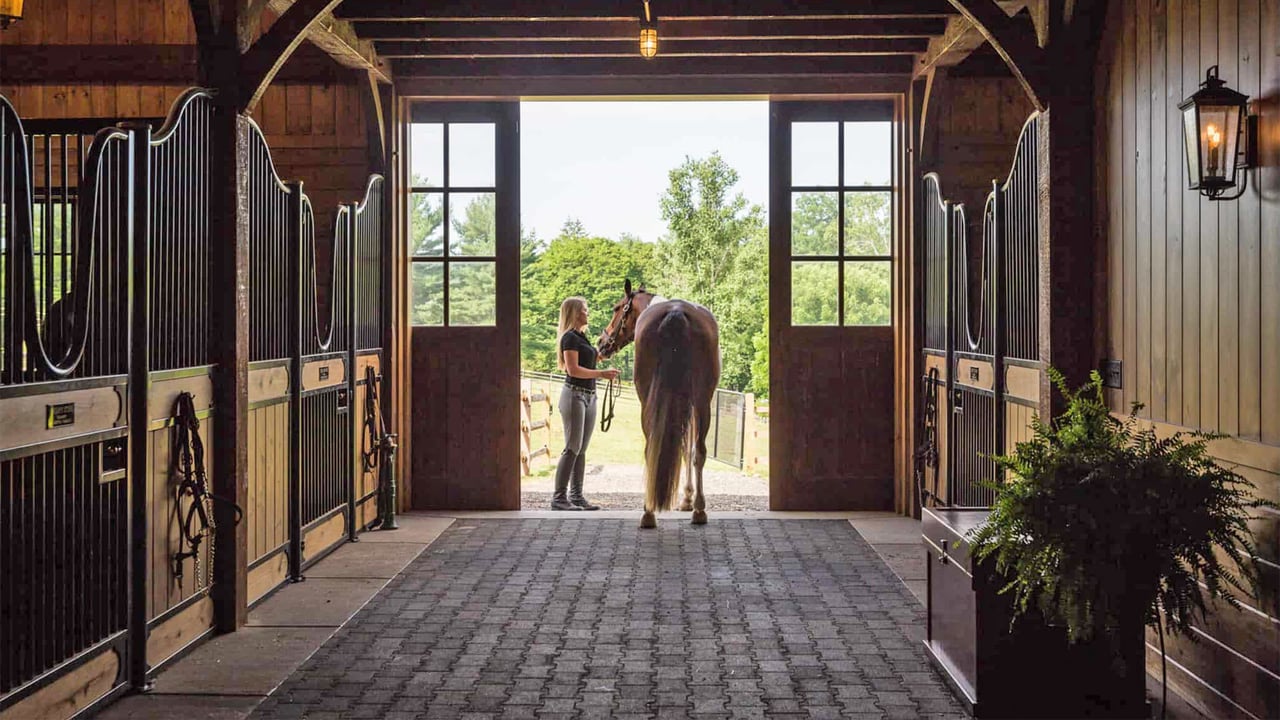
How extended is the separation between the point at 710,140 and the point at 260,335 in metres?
21.4

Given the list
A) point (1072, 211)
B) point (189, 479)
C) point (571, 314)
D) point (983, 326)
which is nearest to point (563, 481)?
point (571, 314)

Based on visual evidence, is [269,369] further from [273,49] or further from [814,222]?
[814,222]

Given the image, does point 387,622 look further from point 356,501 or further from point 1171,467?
point 1171,467

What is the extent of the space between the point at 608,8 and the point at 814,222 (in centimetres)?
210

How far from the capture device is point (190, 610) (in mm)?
4074

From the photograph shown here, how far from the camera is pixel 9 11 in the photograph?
4438 mm

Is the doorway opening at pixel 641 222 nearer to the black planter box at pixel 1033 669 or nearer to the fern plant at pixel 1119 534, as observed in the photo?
the black planter box at pixel 1033 669

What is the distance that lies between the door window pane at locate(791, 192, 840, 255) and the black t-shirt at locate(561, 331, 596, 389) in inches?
59.0

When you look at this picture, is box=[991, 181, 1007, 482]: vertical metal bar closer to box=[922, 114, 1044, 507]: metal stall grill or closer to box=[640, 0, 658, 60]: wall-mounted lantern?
box=[922, 114, 1044, 507]: metal stall grill

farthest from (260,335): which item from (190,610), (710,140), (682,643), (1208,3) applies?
(710,140)

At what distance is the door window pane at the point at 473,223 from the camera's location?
7.66 m

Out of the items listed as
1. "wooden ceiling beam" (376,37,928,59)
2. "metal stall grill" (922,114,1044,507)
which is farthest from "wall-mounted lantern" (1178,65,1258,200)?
"wooden ceiling beam" (376,37,928,59)

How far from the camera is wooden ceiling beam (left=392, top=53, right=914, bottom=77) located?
24.1ft

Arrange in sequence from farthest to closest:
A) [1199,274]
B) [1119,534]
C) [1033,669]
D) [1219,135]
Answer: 1. [1199,274]
2. [1033,669]
3. [1219,135]
4. [1119,534]
